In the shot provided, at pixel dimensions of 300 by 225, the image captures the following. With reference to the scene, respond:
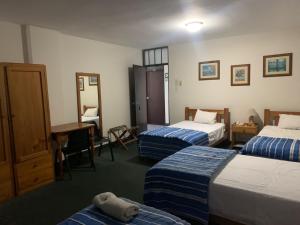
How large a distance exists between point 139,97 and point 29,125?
3.20 m

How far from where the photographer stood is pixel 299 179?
2.13 metres

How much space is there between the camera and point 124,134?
18.3 ft

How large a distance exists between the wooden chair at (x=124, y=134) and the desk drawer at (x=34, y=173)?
172 cm

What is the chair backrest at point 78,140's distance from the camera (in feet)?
12.0

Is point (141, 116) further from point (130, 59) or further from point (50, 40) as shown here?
point (50, 40)

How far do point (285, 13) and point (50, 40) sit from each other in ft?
12.2

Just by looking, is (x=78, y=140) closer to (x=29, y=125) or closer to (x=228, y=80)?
(x=29, y=125)

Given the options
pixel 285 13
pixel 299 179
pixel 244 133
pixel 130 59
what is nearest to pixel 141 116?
pixel 130 59

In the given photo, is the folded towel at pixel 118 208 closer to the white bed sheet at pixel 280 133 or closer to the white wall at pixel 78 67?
the white wall at pixel 78 67

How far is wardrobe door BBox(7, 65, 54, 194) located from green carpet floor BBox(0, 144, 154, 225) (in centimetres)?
24

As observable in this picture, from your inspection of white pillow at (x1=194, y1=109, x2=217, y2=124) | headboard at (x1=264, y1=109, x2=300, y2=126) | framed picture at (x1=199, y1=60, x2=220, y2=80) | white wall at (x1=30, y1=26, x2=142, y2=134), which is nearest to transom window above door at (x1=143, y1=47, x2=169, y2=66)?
white wall at (x1=30, y1=26, x2=142, y2=134)

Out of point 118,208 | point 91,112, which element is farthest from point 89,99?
point 118,208

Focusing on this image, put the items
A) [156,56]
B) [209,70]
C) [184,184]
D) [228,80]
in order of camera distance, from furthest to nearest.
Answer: [156,56]
[209,70]
[228,80]
[184,184]

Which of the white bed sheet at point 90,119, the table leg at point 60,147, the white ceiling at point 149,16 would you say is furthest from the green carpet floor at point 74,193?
the white ceiling at point 149,16
